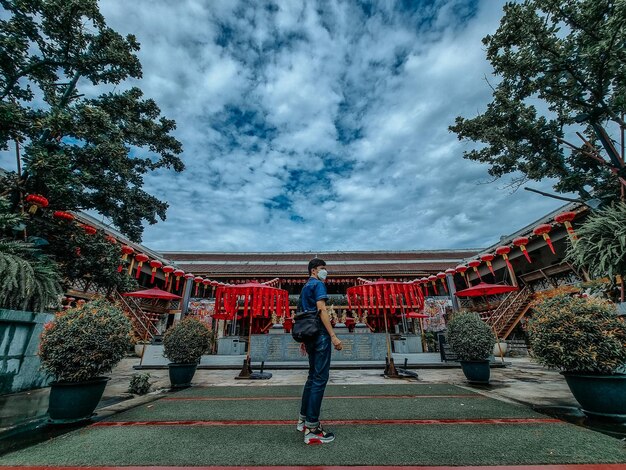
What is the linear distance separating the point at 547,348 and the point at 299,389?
13.6 feet

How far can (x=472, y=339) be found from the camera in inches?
214

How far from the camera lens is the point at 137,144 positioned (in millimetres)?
6898

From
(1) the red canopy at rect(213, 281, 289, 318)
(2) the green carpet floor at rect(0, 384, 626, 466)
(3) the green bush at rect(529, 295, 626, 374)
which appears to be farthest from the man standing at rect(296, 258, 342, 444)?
(1) the red canopy at rect(213, 281, 289, 318)

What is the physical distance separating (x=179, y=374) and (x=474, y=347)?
20.7 ft

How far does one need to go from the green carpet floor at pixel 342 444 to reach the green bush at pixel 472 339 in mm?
2181

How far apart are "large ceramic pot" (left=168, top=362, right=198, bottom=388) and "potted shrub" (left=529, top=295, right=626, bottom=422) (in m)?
6.25

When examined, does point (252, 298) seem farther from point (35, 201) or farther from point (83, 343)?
point (35, 201)

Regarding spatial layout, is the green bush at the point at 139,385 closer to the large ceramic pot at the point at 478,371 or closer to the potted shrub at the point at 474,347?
the potted shrub at the point at 474,347

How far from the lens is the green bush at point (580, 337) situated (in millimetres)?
3053

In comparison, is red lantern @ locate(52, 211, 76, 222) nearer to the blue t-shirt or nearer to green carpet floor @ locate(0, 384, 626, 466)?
green carpet floor @ locate(0, 384, 626, 466)

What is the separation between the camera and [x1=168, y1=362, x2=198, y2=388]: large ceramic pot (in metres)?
5.47

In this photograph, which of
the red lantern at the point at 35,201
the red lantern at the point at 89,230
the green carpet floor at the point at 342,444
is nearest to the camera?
the green carpet floor at the point at 342,444

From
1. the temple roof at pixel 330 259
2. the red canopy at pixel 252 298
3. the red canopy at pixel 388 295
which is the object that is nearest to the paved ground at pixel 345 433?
the red canopy at pixel 252 298

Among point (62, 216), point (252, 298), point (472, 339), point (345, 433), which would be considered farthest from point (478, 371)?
point (62, 216)
